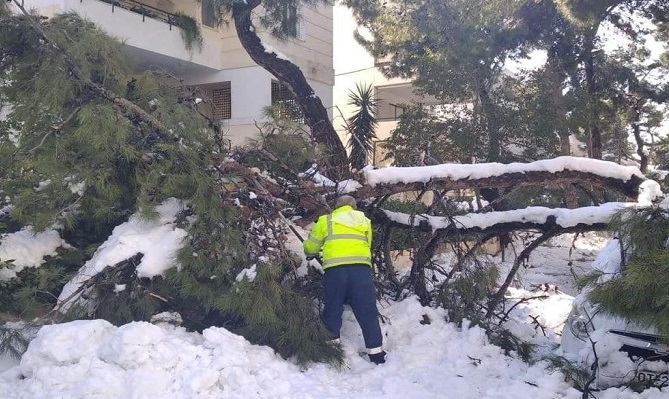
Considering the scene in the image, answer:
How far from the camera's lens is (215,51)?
685 inches

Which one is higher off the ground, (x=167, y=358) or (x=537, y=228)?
(x=537, y=228)

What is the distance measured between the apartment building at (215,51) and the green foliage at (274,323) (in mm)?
7908

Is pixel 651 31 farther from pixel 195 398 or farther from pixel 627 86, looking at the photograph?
pixel 195 398

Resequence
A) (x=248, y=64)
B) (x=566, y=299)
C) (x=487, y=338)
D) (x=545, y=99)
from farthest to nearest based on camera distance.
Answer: (x=248, y=64)
(x=545, y=99)
(x=566, y=299)
(x=487, y=338)

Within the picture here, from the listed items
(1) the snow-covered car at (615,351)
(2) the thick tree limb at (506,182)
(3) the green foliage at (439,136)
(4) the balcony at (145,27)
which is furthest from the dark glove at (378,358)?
(4) the balcony at (145,27)

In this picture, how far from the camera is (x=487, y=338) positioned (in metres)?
5.91

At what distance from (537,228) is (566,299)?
9.07ft

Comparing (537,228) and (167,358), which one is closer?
(167,358)

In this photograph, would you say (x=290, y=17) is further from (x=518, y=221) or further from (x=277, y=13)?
(x=518, y=221)

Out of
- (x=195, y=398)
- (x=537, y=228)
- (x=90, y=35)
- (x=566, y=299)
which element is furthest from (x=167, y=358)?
(x=566, y=299)

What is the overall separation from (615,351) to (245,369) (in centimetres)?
253

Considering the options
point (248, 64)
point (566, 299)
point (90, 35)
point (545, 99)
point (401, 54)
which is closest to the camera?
point (90, 35)

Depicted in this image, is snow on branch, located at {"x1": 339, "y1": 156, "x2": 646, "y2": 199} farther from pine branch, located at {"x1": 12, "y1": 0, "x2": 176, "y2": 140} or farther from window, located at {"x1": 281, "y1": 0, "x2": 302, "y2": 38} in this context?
window, located at {"x1": 281, "y1": 0, "x2": 302, "y2": 38}

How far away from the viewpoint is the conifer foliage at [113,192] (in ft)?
17.6
